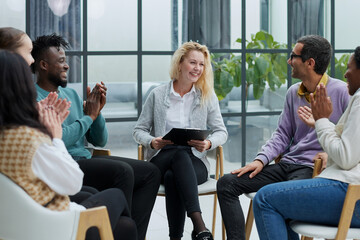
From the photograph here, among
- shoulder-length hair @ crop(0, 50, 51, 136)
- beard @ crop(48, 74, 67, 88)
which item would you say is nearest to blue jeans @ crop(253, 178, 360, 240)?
shoulder-length hair @ crop(0, 50, 51, 136)

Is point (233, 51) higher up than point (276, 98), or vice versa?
point (233, 51)

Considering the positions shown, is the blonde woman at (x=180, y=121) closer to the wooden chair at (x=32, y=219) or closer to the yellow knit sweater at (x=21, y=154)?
the wooden chair at (x=32, y=219)

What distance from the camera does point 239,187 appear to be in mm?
3031

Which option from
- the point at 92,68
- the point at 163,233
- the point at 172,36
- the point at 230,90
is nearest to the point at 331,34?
the point at 230,90

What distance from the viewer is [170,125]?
11.8ft

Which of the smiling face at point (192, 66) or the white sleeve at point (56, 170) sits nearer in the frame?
the white sleeve at point (56, 170)

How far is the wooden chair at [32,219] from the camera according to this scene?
192 centimetres

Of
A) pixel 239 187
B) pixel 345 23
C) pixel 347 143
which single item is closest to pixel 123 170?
pixel 239 187

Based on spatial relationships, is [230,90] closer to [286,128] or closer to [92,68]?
[92,68]

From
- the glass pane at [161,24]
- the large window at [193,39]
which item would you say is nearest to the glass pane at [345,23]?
the large window at [193,39]

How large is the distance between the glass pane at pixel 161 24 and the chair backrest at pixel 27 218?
319 cm

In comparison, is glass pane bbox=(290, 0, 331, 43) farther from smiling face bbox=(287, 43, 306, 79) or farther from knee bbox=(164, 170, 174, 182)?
knee bbox=(164, 170, 174, 182)

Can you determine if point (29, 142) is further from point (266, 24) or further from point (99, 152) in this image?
point (266, 24)

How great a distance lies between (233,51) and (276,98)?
0.66m
